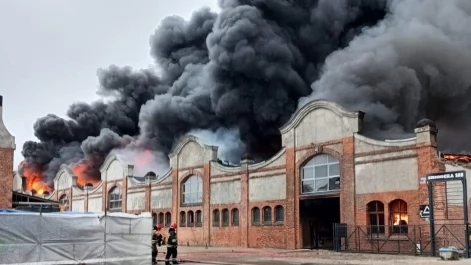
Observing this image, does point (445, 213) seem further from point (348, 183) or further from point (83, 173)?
point (83, 173)

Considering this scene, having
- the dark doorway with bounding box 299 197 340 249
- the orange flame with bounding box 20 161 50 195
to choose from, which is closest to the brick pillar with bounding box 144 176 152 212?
the dark doorway with bounding box 299 197 340 249

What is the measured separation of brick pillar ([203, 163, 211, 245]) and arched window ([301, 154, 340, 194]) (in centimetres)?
824

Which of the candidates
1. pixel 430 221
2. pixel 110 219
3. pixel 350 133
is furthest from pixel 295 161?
pixel 110 219

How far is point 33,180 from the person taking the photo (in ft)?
248

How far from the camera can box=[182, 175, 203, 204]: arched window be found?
37625 mm

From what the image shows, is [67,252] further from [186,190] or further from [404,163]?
[186,190]

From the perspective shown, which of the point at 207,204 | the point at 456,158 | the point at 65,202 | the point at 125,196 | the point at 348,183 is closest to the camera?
the point at 456,158

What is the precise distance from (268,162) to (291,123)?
295 cm

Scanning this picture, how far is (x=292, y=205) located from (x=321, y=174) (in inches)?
101

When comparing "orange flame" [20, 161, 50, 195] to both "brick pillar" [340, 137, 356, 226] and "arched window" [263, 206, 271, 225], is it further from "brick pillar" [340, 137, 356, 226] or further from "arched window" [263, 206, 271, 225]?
"brick pillar" [340, 137, 356, 226]

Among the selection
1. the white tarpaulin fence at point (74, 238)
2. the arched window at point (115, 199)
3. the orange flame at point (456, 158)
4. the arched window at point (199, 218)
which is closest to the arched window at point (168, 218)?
the arched window at point (199, 218)

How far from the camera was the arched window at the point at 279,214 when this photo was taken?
103ft

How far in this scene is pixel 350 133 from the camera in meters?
27.6

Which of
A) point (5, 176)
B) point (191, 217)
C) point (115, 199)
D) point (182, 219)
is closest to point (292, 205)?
point (191, 217)
